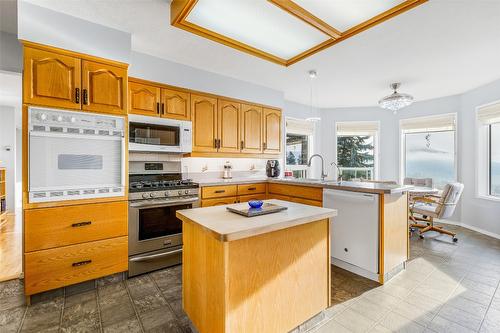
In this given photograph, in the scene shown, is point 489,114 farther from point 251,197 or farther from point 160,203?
point 160,203

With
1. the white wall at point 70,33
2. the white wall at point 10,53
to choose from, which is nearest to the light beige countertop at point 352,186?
the white wall at point 70,33

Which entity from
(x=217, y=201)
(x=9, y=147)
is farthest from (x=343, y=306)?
(x=9, y=147)

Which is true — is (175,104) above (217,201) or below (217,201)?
above

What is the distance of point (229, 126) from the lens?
3.73 metres

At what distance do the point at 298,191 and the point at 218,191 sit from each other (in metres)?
1.07

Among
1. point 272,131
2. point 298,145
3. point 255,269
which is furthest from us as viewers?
point 298,145

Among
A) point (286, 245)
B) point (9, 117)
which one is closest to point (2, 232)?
point (9, 117)

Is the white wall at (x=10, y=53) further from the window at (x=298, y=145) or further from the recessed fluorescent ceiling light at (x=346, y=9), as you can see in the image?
the window at (x=298, y=145)

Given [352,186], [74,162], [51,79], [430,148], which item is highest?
[51,79]

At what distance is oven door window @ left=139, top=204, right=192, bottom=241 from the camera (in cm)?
257

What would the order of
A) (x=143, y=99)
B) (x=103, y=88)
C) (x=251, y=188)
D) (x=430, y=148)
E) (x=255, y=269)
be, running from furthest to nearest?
1. (x=430, y=148)
2. (x=251, y=188)
3. (x=143, y=99)
4. (x=103, y=88)
5. (x=255, y=269)

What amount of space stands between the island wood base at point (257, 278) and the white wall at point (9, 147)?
667 centimetres

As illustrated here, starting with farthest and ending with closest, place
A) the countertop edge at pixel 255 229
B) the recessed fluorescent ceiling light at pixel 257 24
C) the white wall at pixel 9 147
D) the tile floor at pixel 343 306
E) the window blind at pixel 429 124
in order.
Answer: the white wall at pixel 9 147 → the window blind at pixel 429 124 → the recessed fluorescent ceiling light at pixel 257 24 → the tile floor at pixel 343 306 → the countertop edge at pixel 255 229

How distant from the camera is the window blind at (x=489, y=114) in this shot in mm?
3801
